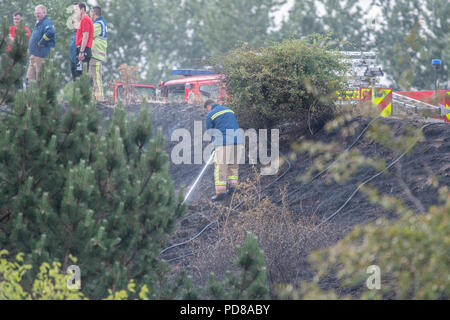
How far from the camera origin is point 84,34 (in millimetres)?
12992

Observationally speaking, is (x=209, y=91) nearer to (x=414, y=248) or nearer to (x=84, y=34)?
(x=84, y=34)

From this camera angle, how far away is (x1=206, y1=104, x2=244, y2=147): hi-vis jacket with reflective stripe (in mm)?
11234

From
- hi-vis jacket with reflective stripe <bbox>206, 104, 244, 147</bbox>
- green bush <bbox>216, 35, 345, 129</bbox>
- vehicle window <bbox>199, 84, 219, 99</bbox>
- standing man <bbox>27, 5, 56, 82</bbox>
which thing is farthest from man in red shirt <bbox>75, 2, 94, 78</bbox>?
vehicle window <bbox>199, 84, 219, 99</bbox>

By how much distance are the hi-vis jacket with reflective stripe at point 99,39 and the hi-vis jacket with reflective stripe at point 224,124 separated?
3.82 m

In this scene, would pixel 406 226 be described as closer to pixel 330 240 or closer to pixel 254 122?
pixel 330 240

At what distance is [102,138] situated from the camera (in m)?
6.11

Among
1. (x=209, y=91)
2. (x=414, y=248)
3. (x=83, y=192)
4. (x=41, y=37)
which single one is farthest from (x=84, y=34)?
(x=414, y=248)

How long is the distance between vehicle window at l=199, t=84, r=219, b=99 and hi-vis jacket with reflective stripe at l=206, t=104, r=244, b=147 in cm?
475

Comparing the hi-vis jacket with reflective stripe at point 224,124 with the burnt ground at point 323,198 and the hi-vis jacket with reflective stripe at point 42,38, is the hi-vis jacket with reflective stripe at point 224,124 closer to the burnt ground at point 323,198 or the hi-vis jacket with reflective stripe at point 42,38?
the burnt ground at point 323,198

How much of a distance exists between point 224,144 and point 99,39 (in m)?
4.21

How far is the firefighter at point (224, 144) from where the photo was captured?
1125 centimetres

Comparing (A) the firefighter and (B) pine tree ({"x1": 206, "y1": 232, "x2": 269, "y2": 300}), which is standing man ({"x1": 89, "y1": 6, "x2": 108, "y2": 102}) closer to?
(A) the firefighter

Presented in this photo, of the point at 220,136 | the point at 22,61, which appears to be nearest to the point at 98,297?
the point at 22,61
